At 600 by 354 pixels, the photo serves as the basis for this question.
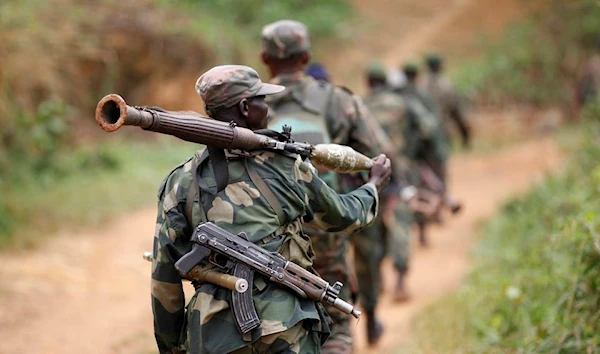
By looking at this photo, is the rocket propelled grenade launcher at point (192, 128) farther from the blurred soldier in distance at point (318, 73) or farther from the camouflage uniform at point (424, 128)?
the camouflage uniform at point (424, 128)

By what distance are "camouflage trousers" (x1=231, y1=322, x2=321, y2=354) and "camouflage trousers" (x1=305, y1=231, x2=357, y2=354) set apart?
57.8 inches

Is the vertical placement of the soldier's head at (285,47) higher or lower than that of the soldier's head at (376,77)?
→ lower

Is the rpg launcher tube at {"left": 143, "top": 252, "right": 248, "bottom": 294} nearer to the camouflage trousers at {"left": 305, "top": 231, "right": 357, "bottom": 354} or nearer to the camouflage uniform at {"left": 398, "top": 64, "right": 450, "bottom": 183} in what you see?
the camouflage trousers at {"left": 305, "top": 231, "right": 357, "bottom": 354}

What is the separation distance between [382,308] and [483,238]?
7.26 feet

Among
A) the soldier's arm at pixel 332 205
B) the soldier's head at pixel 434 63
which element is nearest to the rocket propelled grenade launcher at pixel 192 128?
the soldier's arm at pixel 332 205

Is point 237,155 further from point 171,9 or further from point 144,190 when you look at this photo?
point 171,9

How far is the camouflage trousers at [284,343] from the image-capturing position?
10.6ft

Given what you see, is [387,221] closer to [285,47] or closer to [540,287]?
[540,287]

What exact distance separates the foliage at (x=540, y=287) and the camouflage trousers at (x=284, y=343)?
192cm

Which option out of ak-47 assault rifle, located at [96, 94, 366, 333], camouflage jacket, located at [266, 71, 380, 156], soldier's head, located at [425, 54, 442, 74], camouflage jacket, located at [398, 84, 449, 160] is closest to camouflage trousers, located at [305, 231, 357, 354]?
camouflage jacket, located at [266, 71, 380, 156]

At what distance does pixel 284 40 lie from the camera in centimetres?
475

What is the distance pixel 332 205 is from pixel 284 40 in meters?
1.58

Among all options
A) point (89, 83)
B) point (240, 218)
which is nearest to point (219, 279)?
point (240, 218)

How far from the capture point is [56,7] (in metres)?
9.95
